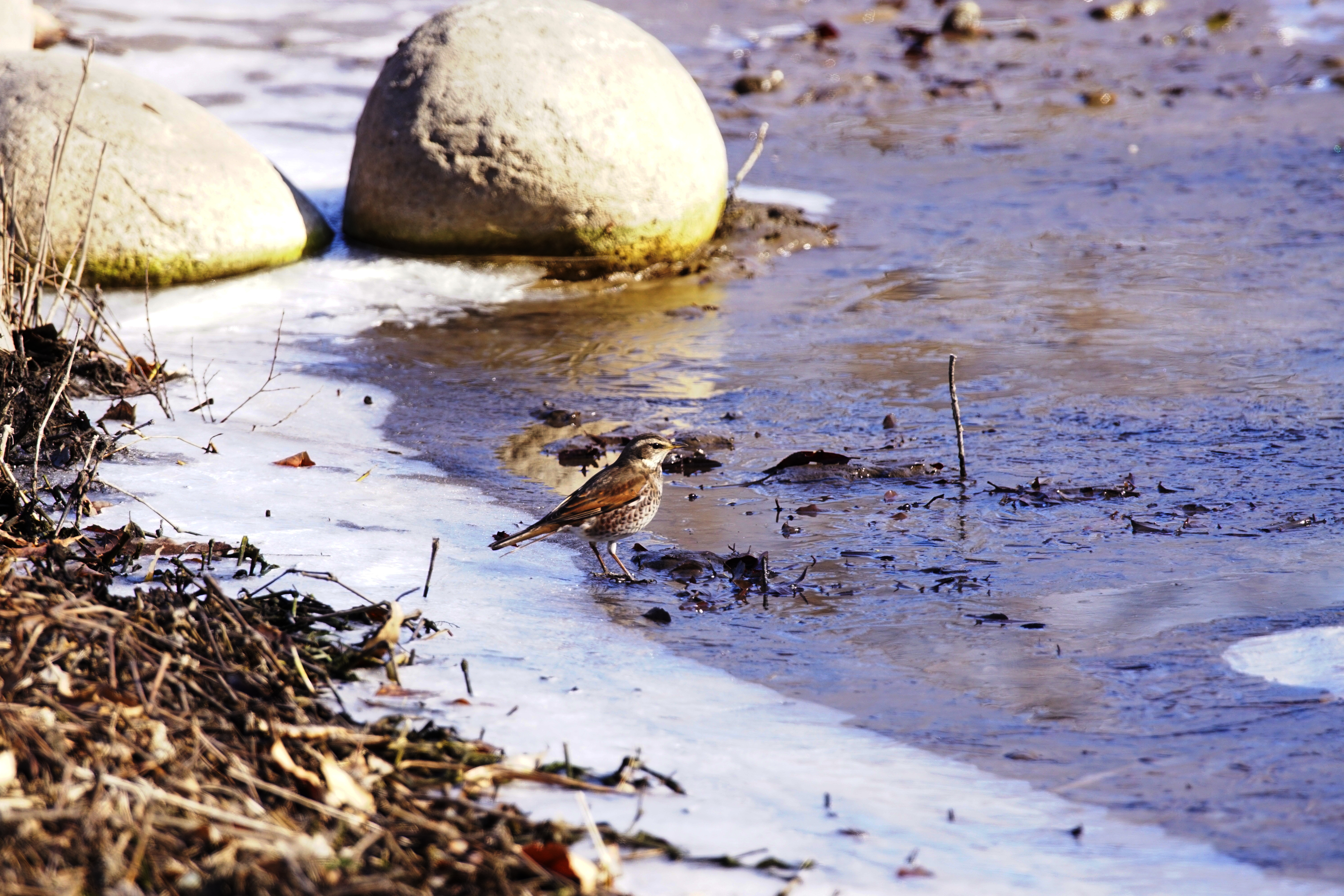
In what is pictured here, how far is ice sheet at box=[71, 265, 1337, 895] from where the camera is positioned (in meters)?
3.11

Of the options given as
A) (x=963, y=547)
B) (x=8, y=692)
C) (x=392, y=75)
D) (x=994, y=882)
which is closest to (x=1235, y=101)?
(x=392, y=75)

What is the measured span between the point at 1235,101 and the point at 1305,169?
10.0 feet

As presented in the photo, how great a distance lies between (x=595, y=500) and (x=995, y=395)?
3.06 meters

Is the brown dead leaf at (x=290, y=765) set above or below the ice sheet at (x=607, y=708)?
above

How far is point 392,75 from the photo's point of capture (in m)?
9.48

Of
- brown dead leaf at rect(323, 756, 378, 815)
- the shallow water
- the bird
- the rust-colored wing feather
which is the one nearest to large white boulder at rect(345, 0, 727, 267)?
the shallow water

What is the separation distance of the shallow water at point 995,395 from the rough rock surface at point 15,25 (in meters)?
2.15

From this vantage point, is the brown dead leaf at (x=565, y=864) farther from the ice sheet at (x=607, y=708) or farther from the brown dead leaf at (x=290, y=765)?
the brown dead leaf at (x=290, y=765)

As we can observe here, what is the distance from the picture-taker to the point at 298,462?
5.79 metres

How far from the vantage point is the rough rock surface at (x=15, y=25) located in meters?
10.0

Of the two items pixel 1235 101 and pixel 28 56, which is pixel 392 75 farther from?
pixel 1235 101

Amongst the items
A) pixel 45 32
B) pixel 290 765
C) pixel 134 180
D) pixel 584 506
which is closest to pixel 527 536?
pixel 584 506

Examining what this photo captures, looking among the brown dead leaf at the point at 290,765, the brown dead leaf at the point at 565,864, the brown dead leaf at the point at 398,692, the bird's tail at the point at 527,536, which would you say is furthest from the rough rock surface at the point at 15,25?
the brown dead leaf at the point at 565,864

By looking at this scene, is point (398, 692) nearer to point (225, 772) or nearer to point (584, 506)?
point (225, 772)
